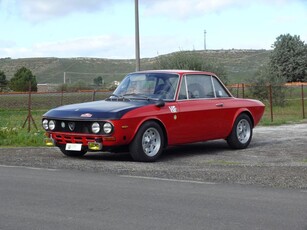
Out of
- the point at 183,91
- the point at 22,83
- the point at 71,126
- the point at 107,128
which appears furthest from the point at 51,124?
the point at 22,83

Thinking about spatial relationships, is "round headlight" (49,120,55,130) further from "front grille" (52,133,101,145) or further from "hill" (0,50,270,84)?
"hill" (0,50,270,84)

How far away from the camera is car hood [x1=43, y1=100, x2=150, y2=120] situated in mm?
11633

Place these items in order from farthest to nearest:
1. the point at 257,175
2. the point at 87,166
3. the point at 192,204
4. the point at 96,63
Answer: the point at 96,63
the point at 87,166
the point at 257,175
the point at 192,204

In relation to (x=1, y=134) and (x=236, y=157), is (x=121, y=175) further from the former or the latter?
(x=1, y=134)

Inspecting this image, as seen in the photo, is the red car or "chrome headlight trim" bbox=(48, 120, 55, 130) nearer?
the red car

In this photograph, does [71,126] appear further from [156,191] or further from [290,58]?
[290,58]

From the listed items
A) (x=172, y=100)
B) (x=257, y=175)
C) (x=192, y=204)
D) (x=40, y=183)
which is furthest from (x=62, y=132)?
(x=192, y=204)

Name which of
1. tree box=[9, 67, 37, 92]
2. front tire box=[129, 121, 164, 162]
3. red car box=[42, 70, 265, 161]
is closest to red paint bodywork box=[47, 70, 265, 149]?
red car box=[42, 70, 265, 161]

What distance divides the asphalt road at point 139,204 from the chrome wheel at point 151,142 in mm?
2069

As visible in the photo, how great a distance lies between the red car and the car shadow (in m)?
0.36

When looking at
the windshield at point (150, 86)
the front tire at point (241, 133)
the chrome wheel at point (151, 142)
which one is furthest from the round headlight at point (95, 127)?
the front tire at point (241, 133)

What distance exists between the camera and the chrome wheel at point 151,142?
12023mm

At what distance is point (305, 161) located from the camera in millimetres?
12141

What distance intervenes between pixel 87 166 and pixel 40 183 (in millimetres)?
1973
